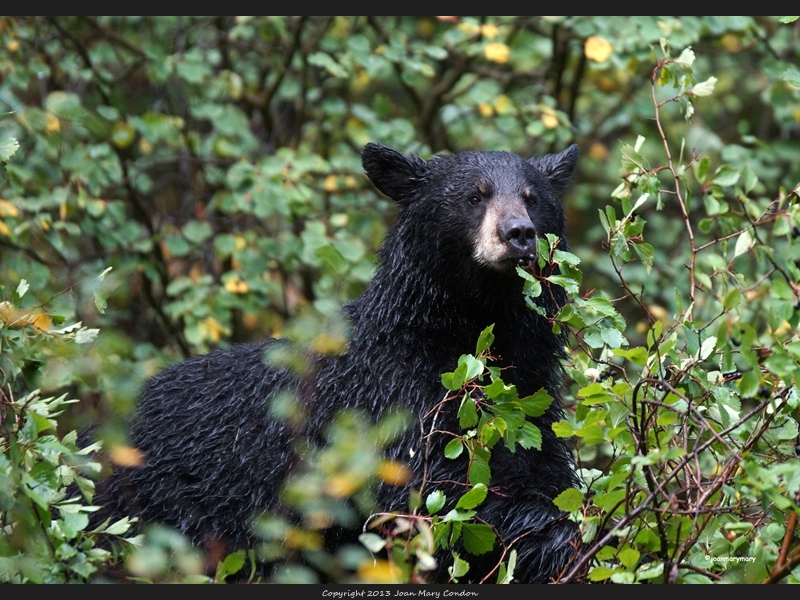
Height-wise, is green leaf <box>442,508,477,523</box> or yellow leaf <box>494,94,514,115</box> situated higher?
yellow leaf <box>494,94,514,115</box>

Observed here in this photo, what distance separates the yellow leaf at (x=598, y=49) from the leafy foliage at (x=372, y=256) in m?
0.04

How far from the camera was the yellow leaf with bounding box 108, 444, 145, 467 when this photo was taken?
452cm

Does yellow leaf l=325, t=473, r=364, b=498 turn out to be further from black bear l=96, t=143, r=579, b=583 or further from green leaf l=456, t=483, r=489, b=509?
black bear l=96, t=143, r=579, b=583

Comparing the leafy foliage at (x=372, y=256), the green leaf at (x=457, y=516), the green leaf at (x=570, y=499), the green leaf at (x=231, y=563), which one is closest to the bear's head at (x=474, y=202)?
the leafy foliage at (x=372, y=256)

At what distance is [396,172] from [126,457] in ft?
6.49

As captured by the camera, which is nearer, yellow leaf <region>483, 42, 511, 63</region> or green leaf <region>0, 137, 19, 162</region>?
green leaf <region>0, 137, 19, 162</region>

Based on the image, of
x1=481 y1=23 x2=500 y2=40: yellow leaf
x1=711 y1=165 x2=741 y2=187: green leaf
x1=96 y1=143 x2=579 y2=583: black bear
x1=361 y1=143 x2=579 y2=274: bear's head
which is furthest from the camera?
x1=481 y1=23 x2=500 y2=40: yellow leaf

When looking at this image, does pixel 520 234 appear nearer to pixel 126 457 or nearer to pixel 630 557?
pixel 630 557

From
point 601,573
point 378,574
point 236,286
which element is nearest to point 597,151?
point 236,286

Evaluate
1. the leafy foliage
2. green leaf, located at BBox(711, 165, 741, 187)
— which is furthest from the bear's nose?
A: green leaf, located at BBox(711, 165, 741, 187)

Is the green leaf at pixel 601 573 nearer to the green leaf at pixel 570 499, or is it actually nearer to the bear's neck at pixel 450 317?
the green leaf at pixel 570 499

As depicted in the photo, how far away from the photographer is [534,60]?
9.01m

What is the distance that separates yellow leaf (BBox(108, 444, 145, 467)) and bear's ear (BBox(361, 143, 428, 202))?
72.0 inches

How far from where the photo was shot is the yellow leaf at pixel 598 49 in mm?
7339
